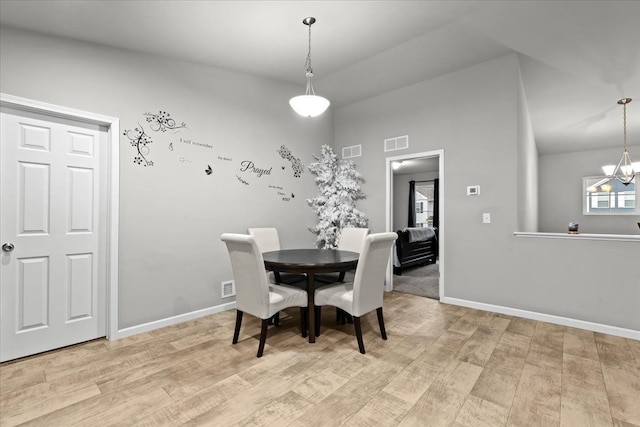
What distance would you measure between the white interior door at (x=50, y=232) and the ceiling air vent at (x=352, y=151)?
3.26m

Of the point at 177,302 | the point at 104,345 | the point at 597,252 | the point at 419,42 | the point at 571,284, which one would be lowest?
the point at 104,345

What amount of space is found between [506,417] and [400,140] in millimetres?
3432

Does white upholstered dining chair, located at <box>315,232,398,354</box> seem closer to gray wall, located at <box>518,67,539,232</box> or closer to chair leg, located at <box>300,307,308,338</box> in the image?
chair leg, located at <box>300,307,308,338</box>

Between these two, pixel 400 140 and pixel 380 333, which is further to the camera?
pixel 400 140

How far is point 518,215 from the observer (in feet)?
11.2

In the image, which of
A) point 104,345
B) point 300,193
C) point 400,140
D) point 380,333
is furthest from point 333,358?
point 400,140

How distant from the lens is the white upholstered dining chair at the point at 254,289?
7.60ft

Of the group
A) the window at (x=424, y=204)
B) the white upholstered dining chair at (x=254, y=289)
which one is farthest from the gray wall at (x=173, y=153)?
the window at (x=424, y=204)

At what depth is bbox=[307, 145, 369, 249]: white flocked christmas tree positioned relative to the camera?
443 cm

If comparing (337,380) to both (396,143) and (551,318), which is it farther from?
(396,143)

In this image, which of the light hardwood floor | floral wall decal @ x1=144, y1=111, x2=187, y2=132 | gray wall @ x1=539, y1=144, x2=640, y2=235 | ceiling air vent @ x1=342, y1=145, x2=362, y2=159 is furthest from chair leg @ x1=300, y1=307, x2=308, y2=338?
gray wall @ x1=539, y1=144, x2=640, y2=235

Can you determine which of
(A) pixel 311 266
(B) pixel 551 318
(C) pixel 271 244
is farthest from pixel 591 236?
(C) pixel 271 244

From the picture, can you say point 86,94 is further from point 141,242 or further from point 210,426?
point 210,426

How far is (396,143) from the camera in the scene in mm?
4320
